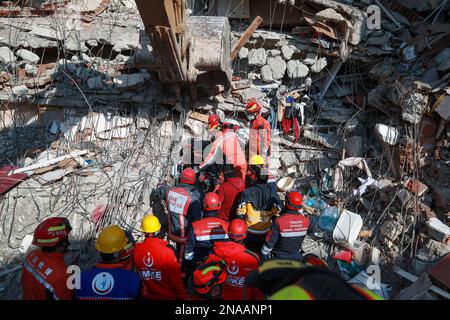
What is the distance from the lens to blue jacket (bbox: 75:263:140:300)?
2.94m

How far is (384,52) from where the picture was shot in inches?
269

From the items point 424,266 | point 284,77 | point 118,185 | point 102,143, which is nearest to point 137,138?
point 102,143

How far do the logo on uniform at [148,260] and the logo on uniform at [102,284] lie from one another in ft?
2.03

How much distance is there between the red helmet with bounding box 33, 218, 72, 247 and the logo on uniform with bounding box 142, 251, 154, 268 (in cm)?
87

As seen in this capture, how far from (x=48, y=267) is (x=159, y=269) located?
111cm

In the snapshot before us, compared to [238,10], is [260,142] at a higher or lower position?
lower

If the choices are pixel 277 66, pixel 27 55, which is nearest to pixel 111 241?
pixel 277 66

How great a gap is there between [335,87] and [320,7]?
1.82 m

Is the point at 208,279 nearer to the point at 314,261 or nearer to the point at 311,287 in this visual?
the point at 314,261

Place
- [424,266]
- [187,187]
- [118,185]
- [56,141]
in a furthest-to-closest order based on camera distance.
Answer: [56,141] < [118,185] < [187,187] < [424,266]

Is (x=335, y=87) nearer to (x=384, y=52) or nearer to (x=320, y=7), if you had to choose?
(x=384, y=52)

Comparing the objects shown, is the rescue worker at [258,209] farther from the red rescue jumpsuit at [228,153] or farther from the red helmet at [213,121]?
the red helmet at [213,121]

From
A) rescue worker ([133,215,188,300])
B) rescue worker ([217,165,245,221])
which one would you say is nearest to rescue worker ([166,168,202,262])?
rescue worker ([217,165,245,221])

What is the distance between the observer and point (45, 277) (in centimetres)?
306
